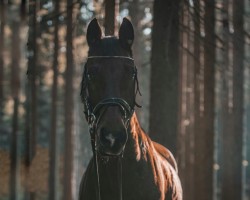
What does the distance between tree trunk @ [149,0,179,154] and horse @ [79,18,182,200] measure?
4.65 meters

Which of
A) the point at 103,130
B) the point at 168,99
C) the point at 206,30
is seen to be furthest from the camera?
the point at 206,30

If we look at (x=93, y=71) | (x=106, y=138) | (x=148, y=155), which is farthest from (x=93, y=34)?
(x=148, y=155)

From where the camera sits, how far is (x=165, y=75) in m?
12.8

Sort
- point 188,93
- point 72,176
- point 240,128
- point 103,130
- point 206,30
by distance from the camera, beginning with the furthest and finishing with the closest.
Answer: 1. point 188,93
2. point 72,176
3. point 240,128
4. point 206,30
5. point 103,130

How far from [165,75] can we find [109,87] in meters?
5.91

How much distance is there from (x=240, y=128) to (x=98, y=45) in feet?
51.1

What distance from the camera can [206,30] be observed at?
17.7 meters

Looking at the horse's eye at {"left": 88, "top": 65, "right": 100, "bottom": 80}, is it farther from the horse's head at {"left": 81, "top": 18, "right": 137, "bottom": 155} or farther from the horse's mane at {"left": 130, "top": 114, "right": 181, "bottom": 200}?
the horse's mane at {"left": 130, "top": 114, "right": 181, "bottom": 200}

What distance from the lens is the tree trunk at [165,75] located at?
42.1 ft

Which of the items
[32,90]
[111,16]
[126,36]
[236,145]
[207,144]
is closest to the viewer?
[126,36]

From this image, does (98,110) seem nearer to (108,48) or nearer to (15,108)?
(108,48)

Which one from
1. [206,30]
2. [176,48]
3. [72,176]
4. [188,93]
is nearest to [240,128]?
[206,30]

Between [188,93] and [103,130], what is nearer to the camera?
[103,130]

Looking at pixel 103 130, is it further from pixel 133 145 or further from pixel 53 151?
pixel 53 151
